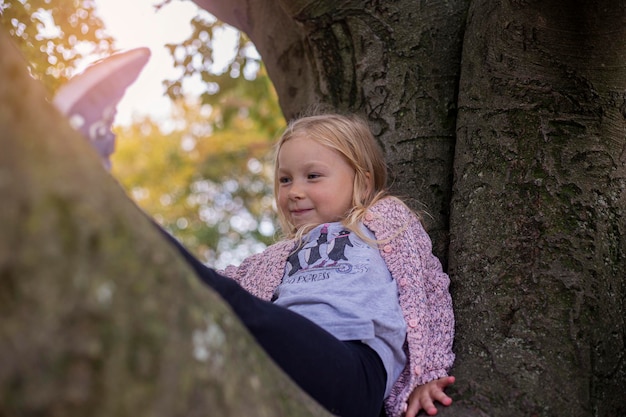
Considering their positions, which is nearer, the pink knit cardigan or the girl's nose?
the pink knit cardigan

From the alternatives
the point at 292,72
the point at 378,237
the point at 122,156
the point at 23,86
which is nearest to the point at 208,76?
the point at 292,72

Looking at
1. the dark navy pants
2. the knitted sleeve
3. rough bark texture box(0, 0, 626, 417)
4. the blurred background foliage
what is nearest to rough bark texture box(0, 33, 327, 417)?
rough bark texture box(0, 0, 626, 417)

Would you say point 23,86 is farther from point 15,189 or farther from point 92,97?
point 92,97

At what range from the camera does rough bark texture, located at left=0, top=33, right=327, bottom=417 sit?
2.83 ft

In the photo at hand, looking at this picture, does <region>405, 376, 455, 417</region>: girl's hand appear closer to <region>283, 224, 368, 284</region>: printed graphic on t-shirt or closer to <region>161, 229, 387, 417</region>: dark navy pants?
<region>161, 229, 387, 417</region>: dark navy pants

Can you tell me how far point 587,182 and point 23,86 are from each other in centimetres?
192

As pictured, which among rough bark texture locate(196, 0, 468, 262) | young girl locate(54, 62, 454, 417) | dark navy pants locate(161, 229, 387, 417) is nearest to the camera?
dark navy pants locate(161, 229, 387, 417)

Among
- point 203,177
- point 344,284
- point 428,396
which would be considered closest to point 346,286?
point 344,284

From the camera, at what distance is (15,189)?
0.87 meters

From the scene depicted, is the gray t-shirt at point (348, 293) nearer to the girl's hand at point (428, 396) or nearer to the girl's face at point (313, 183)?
the girl's hand at point (428, 396)

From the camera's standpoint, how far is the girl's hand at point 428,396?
7.16 feet

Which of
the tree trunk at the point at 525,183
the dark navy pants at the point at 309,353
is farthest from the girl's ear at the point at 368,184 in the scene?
the dark navy pants at the point at 309,353

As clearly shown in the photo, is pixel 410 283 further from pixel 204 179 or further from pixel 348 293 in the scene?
pixel 204 179

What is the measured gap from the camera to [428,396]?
2.23 metres
